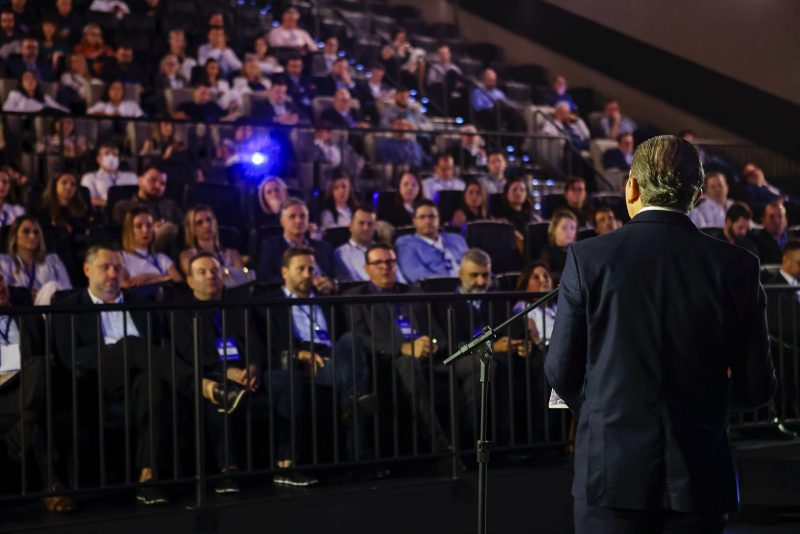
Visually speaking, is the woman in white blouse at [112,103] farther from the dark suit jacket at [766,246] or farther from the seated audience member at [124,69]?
the dark suit jacket at [766,246]

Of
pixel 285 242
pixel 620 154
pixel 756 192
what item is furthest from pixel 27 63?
pixel 756 192

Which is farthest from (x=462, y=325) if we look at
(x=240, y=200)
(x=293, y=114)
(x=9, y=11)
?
(x=9, y=11)

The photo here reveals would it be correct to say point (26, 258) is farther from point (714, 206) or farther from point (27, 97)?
point (714, 206)

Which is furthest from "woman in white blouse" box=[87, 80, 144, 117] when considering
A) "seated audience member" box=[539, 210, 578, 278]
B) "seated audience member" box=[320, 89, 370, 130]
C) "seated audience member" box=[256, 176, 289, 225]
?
"seated audience member" box=[539, 210, 578, 278]

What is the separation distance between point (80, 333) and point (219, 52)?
23.9 ft

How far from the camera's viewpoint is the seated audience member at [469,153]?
36.9ft

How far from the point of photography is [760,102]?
40.7 feet

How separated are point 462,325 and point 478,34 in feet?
37.6

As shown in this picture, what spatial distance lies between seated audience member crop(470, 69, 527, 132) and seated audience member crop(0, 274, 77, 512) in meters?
8.55

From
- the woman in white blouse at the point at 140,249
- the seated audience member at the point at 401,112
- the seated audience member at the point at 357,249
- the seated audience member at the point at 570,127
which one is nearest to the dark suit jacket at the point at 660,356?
the woman in white blouse at the point at 140,249

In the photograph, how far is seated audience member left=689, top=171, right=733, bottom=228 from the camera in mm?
9930

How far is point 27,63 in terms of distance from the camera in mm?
10352

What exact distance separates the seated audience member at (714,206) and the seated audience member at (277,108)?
12.8 feet

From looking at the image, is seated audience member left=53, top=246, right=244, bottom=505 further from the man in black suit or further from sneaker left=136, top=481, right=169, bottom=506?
the man in black suit
